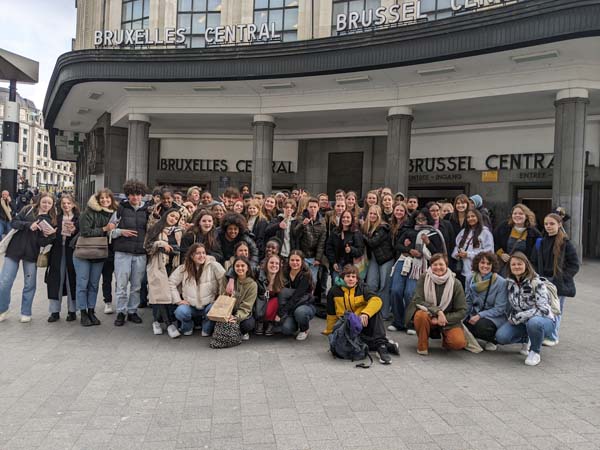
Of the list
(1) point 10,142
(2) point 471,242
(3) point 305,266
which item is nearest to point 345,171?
(1) point 10,142

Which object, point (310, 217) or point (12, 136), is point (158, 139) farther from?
point (310, 217)

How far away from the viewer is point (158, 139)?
A: 23.7 m

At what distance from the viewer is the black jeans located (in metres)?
5.46

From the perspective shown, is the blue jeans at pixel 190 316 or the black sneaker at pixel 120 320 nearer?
the blue jeans at pixel 190 316

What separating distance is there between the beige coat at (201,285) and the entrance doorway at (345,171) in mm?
15935

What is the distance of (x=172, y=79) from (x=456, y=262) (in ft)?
45.4

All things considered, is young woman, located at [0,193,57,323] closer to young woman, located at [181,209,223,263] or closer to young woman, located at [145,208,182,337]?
young woman, located at [145,208,182,337]

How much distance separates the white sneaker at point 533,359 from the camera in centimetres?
508

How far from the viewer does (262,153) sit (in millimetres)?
18625

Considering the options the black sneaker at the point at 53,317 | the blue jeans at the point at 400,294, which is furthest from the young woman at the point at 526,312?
the black sneaker at the point at 53,317

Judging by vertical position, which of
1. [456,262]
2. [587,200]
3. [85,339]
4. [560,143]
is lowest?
[85,339]

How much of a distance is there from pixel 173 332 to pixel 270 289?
4.56ft

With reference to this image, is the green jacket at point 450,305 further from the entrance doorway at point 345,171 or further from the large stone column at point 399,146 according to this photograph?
the entrance doorway at point 345,171

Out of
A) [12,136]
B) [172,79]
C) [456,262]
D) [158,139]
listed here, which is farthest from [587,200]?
[12,136]
